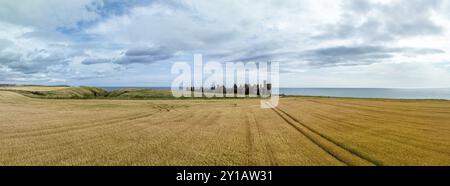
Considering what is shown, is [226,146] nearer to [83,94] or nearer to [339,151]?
[339,151]

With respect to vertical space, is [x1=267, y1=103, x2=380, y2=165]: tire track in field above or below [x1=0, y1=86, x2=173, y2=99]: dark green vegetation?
below

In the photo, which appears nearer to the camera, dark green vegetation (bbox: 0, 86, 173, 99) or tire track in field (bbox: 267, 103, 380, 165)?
tire track in field (bbox: 267, 103, 380, 165)

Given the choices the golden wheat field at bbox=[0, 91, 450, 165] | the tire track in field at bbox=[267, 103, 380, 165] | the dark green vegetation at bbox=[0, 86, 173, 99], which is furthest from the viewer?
the dark green vegetation at bbox=[0, 86, 173, 99]

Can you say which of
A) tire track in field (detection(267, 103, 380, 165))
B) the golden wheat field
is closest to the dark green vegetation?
the golden wheat field

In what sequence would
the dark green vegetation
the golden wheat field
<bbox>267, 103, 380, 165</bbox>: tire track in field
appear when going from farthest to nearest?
the dark green vegetation → the golden wheat field → <bbox>267, 103, 380, 165</bbox>: tire track in field

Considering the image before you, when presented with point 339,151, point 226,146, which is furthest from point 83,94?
point 339,151

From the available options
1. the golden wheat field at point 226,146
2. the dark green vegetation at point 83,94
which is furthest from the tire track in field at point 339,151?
the dark green vegetation at point 83,94

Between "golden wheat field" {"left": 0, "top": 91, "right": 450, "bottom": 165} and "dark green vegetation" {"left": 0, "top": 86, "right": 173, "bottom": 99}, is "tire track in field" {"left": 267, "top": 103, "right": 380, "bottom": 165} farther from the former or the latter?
"dark green vegetation" {"left": 0, "top": 86, "right": 173, "bottom": 99}

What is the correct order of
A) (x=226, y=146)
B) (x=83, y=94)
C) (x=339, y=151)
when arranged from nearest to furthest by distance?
(x=339, y=151)
(x=226, y=146)
(x=83, y=94)

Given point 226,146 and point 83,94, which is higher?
point 83,94

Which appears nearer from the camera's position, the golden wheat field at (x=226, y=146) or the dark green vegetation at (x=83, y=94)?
the golden wheat field at (x=226, y=146)

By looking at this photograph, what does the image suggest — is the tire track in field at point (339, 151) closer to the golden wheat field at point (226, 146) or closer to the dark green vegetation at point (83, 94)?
the golden wheat field at point (226, 146)
